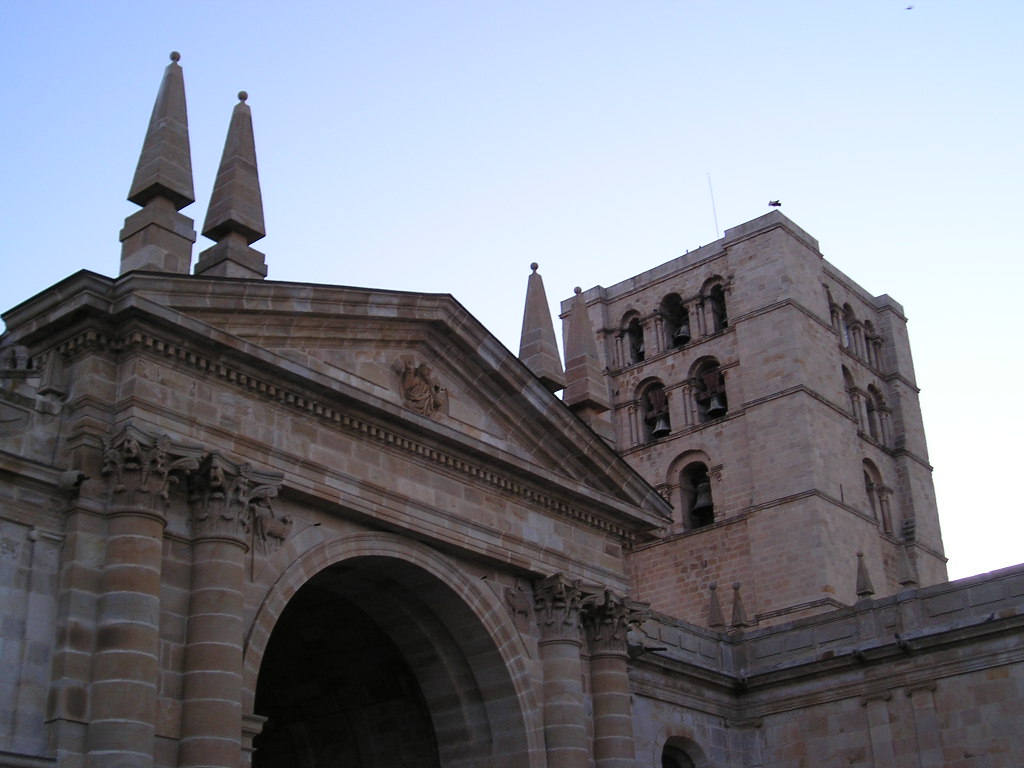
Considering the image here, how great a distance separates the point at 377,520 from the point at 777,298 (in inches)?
1138

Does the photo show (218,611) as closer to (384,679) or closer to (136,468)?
(136,468)

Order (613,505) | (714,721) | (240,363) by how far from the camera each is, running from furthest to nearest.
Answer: (714,721), (613,505), (240,363)

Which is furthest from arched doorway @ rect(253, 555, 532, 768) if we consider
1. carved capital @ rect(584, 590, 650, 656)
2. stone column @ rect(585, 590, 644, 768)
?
carved capital @ rect(584, 590, 650, 656)

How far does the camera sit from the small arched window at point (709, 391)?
47.8 meters

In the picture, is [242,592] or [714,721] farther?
[714,721]

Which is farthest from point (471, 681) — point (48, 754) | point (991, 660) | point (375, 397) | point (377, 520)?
point (991, 660)

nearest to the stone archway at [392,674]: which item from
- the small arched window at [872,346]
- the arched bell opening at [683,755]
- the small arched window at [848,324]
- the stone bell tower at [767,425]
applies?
the arched bell opening at [683,755]

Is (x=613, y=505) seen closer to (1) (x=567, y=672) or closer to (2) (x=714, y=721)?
(1) (x=567, y=672)

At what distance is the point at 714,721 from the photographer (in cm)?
2912

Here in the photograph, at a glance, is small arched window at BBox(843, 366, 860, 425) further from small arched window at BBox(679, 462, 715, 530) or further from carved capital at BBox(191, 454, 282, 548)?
carved capital at BBox(191, 454, 282, 548)

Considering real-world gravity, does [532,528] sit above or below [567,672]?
above

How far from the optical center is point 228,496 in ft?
60.7

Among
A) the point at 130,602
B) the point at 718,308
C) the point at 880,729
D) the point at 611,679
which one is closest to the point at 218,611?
the point at 130,602

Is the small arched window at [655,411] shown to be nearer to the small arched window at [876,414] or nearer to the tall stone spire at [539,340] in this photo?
the small arched window at [876,414]
